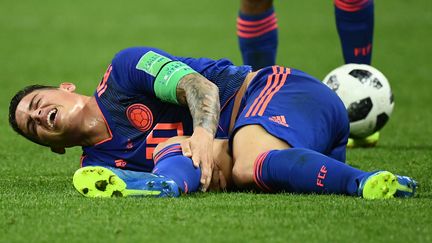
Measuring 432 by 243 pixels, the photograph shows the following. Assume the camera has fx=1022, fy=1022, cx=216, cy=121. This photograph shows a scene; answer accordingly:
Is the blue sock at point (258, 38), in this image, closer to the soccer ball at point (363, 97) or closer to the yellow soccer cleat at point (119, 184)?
the soccer ball at point (363, 97)

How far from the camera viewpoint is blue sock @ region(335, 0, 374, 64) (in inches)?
249

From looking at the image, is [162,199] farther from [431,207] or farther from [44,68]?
[44,68]

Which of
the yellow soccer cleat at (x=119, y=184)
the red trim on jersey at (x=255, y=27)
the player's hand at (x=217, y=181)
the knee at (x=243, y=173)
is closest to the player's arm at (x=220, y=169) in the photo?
the player's hand at (x=217, y=181)

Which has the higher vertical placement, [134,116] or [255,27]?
[134,116]

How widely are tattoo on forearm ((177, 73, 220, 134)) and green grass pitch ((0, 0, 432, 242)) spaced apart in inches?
12.6

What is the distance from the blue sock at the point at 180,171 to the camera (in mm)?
4035

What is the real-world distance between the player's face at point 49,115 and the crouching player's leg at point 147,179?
18.1 inches

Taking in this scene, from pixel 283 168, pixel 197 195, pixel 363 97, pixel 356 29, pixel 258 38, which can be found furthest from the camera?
pixel 258 38

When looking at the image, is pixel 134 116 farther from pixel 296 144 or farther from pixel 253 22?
pixel 253 22

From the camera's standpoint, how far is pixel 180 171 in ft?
13.3

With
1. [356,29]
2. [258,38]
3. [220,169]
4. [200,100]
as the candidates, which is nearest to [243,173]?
[220,169]

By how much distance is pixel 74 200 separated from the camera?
394cm

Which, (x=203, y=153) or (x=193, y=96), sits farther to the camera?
(x=193, y=96)

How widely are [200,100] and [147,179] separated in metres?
0.48
